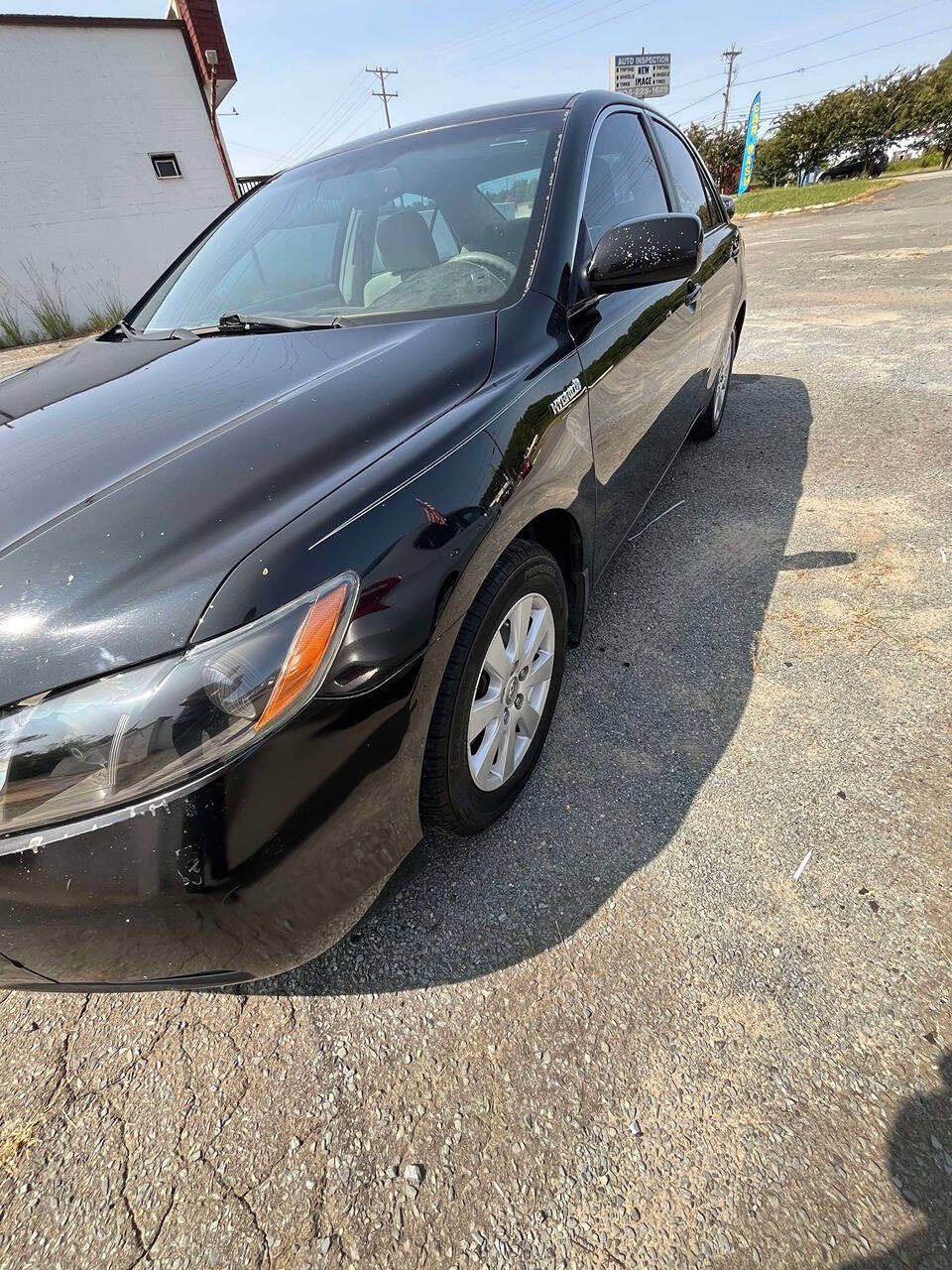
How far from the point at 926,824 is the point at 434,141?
8.64 feet

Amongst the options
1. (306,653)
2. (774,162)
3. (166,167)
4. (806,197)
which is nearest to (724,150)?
(774,162)

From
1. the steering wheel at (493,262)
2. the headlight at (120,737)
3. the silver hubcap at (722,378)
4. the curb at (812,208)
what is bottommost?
the curb at (812,208)

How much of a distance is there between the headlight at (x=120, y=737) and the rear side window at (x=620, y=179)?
5.89 feet

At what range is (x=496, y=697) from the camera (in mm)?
1625

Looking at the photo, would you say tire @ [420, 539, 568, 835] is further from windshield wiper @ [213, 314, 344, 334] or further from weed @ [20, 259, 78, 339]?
weed @ [20, 259, 78, 339]

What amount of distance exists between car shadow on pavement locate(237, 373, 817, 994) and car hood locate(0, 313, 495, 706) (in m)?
0.76

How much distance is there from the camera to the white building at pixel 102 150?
500 inches

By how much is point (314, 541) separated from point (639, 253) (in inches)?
53.7

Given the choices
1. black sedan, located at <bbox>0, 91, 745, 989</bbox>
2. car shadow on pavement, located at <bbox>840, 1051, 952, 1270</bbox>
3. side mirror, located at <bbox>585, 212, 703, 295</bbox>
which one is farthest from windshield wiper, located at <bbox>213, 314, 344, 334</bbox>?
car shadow on pavement, located at <bbox>840, 1051, 952, 1270</bbox>

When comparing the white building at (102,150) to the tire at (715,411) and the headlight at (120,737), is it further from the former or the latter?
the headlight at (120,737)

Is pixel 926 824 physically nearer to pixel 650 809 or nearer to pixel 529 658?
pixel 650 809

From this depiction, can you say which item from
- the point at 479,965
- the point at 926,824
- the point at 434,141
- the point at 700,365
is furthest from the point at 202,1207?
the point at 700,365

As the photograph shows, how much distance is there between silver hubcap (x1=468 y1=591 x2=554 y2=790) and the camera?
1.59 metres

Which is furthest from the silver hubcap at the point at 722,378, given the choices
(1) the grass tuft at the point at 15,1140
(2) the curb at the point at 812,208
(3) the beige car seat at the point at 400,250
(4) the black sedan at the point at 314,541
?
(2) the curb at the point at 812,208
